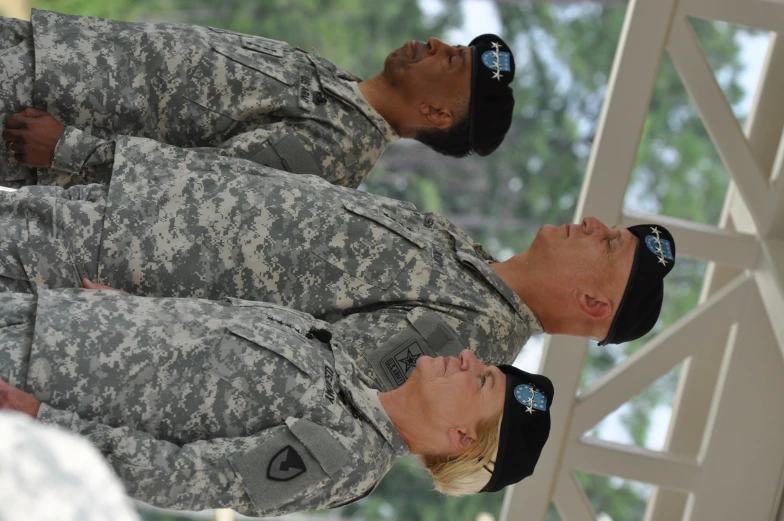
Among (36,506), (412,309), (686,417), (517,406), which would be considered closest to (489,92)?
(412,309)

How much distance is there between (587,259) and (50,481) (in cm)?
202

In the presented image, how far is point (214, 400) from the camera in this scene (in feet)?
6.59

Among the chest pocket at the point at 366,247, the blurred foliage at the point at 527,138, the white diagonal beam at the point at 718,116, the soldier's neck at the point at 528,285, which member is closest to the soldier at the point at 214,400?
the chest pocket at the point at 366,247

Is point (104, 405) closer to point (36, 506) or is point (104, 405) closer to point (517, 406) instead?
point (517, 406)

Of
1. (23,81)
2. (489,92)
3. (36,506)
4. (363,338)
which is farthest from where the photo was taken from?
(489,92)

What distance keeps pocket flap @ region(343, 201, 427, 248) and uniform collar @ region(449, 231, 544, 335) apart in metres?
0.15

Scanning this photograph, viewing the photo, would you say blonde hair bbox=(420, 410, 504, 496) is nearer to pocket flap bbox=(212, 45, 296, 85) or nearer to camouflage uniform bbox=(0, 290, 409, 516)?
camouflage uniform bbox=(0, 290, 409, 516)

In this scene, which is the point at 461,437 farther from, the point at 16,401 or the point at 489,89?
the point at 489,89

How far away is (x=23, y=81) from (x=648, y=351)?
2485mm

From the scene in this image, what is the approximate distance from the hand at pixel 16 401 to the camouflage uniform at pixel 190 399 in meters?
0.03

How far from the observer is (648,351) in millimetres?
3713

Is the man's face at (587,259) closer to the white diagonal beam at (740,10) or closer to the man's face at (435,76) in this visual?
the man's face at (435,76)

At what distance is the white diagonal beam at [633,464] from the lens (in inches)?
148

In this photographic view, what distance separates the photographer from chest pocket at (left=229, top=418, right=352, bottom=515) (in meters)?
1.96
